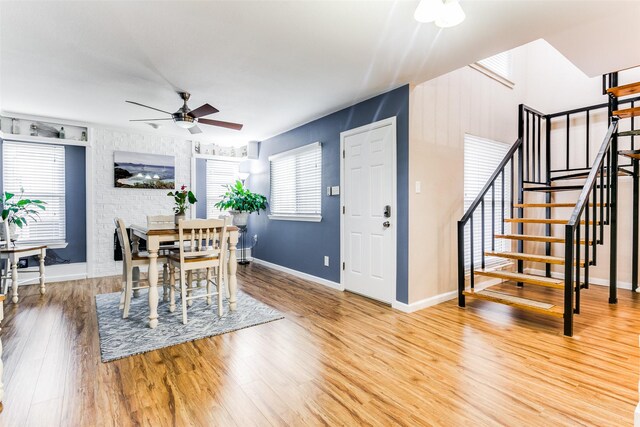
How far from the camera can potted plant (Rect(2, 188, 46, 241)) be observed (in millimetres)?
3971

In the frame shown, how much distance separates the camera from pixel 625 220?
4168mm

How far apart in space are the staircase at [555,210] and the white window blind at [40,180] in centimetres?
573

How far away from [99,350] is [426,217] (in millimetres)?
3242

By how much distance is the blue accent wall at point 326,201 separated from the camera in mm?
3412

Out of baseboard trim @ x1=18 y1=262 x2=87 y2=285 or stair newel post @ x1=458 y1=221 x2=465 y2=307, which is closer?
stair newel post @ x1=458 y1=221 x2=465 y2=307

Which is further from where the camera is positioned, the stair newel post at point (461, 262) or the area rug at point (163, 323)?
the stair newel post at point (461, 262)

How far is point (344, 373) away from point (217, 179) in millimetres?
5085

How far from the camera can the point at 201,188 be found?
6.14 metres

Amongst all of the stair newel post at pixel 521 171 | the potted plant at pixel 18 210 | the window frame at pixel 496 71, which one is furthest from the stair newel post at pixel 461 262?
the potted plant at pixel 18 210

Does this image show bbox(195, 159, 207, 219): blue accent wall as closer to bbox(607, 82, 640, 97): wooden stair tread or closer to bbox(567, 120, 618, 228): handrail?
bbox(567, 120, 618, 228): handrail

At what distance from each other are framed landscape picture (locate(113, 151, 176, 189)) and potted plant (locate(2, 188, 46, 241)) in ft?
3.52

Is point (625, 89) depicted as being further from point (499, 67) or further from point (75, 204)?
point (75, 204)

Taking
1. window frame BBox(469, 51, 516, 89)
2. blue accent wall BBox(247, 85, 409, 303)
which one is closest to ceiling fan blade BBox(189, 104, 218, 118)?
blue accent wall BBox(247, 85, 409, 303)

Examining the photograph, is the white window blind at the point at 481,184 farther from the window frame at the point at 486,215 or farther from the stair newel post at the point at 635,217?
the stair newel post at the point at 635,217
